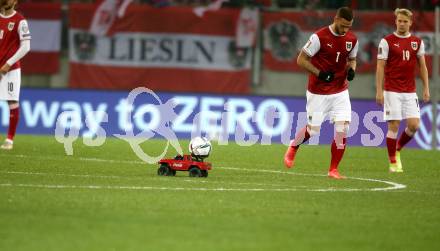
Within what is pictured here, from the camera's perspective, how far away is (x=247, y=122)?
962 inches

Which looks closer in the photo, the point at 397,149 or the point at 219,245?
the point at 219,245

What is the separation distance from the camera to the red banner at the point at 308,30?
87.1 feet

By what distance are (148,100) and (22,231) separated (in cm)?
1511

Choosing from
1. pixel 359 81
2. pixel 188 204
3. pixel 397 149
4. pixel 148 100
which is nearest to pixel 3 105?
pixel 148 100

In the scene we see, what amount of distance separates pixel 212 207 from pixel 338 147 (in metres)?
4.01

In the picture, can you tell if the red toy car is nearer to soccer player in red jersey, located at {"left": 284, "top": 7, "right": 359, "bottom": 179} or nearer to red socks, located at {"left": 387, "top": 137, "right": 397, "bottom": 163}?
soccer player in red jersey, located at {"left": 284, "top": 7, "right": 359, "bottom": 179}

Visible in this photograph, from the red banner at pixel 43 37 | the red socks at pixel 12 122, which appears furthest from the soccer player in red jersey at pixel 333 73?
the red banner at pixel 43 37

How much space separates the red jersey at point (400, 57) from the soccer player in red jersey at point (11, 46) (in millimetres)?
5193

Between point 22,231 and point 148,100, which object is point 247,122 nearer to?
point 148,100

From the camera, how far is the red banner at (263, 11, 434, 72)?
26.6 metres

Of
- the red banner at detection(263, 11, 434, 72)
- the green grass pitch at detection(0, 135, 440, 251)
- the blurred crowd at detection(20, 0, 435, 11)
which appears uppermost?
the blurred crowd at detection(20, 0, 435, 11)

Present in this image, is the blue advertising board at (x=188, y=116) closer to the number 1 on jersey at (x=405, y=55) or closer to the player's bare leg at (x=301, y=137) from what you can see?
the number 1 on jersey at (x=405, y=55)

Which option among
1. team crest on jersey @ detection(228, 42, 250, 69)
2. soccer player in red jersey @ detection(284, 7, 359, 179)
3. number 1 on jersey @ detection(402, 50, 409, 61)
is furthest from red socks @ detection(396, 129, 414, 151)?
team crest on jersey @ detection(228, 42, 250, 69)

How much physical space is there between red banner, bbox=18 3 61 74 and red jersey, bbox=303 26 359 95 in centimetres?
A: 1209
